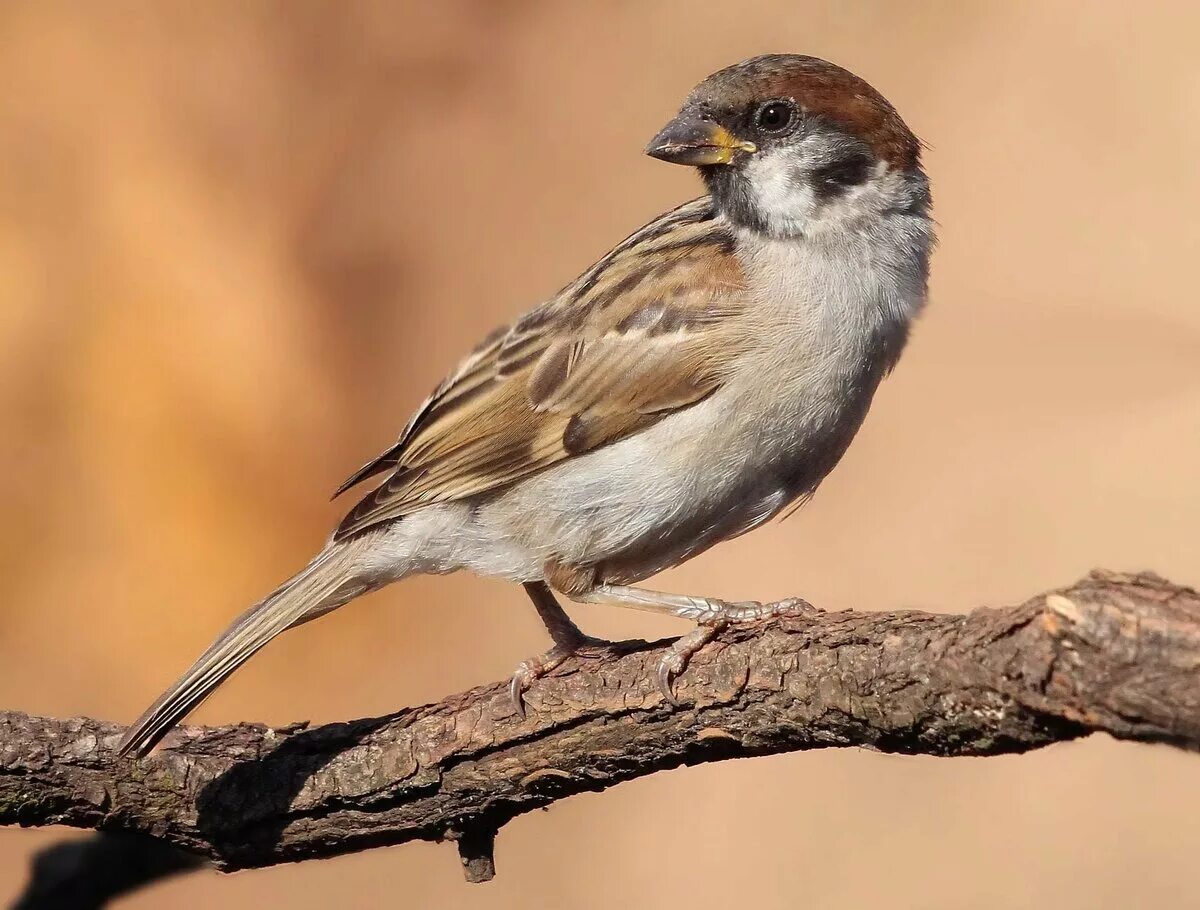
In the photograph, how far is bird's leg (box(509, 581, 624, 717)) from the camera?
3365mm

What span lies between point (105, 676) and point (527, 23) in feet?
11.5

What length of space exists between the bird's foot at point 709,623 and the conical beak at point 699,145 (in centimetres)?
106

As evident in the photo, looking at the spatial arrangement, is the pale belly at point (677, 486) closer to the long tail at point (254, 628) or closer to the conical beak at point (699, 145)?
the long tail at point (254, 628)

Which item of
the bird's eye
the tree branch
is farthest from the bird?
the tree branch

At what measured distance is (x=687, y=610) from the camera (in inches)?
138

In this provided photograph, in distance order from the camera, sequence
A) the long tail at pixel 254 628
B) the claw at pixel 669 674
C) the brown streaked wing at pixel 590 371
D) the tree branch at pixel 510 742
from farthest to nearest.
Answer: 1. the brown streaked wing at pixel 590 371
2. the long tail at pixel 254 628
3. the claw at pixel 669 674
4. the tree branch at pixel 510 742

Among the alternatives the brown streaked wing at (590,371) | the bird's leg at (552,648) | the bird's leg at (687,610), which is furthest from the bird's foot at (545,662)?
the brown streaked wing at (590,371)

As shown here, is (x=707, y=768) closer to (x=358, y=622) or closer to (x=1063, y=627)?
(x=358, y=622)

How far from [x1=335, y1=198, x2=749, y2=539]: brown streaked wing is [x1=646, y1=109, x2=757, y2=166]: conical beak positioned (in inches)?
8.3

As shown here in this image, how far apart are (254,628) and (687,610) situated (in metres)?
1.02

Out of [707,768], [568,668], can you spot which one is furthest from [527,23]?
[568,668]

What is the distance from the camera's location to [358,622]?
6898mm

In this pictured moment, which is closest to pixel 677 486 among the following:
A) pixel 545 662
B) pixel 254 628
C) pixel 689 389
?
pixel 689 389

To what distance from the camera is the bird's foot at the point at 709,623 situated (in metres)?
3.10
